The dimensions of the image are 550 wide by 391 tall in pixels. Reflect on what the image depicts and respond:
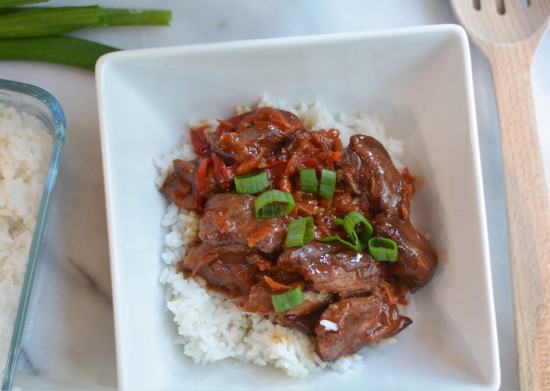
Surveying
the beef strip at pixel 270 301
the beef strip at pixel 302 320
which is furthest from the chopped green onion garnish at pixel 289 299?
the beef strip at pixel 302 320

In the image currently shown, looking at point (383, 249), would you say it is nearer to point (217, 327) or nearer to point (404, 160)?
point (404, 160)

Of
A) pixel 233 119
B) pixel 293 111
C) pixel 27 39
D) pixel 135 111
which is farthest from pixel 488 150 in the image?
pixel 27 39

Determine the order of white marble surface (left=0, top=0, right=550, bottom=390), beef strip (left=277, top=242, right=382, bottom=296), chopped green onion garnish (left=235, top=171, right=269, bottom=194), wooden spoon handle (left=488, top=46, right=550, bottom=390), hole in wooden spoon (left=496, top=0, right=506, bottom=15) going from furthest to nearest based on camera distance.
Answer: hole in wooden spoon (left=496, top=0, right=506, bottom=15) → white marble surface (left=0, top=0, right=550, bottom=390) → wooden spoon handle (left=488, top=46, right=550, bottom=390) → chopped green onion garnish (left=235, top=171, right=269, bottom=194) → beef strip (left=277, top=242, right=382, bottom=296)

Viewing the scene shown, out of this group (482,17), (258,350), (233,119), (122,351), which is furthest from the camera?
(482,17)

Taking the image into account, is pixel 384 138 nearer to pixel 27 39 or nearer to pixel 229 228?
pixel 229 228

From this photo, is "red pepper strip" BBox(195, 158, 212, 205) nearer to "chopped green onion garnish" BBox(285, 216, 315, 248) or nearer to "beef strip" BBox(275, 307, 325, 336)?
"chopped green onion garnish" BBox(285, 216, 315, 248)

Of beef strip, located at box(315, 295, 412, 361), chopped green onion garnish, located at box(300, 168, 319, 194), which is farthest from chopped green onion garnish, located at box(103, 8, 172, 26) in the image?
beef strip, located at box(315, 295, 412, 361)
